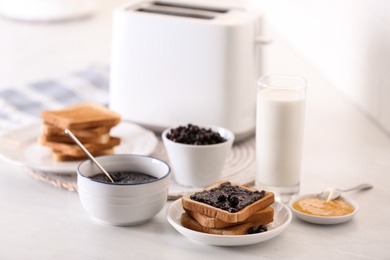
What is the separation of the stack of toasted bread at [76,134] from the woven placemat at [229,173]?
5 centimetres

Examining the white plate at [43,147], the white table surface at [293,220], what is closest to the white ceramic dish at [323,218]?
the white table surface at [293,220]

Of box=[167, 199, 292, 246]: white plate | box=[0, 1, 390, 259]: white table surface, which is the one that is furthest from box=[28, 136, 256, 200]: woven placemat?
box=[167, 199, 292, 246]: white plate

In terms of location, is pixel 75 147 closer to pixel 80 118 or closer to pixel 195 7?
pixel 80 118

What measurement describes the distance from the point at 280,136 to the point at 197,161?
6.1 inches

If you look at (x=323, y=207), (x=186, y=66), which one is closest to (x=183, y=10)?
(x=186, y=66)

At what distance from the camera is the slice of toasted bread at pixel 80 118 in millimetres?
1509

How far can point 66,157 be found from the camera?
4.91 ft

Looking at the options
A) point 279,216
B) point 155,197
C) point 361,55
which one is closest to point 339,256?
point 279,216

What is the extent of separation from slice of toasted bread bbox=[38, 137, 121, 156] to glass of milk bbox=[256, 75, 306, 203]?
0.30 m

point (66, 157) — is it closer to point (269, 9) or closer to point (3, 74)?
point (3, 74)

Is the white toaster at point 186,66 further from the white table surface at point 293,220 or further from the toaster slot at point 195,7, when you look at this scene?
the white table surface at point 293,220

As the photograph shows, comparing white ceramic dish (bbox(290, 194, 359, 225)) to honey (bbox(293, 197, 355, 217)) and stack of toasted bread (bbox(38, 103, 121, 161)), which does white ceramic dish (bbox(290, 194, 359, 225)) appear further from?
stack of toasted bread (bbox(38, 103, 121, 161))

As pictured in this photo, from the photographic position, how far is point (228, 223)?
46.9 inches

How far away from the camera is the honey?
4.23 feet
